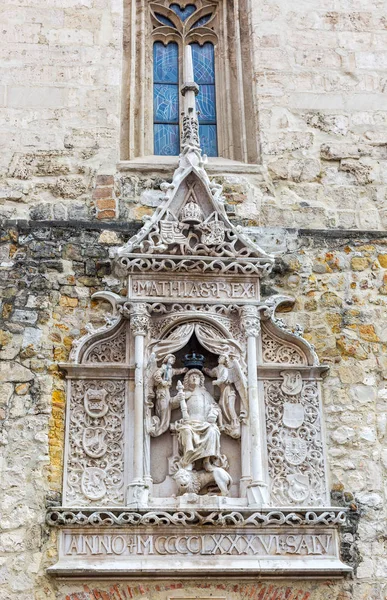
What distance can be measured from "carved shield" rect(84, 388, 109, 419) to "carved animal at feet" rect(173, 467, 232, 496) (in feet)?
2.47

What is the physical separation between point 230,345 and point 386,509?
5.54 ft

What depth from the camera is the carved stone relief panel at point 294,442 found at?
26.4 feet

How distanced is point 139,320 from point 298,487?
→ 173cm

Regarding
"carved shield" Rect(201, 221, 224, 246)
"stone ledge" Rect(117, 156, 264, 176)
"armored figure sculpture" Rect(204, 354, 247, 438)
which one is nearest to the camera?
"armored figure sculpture" Rect(204, 354, 247, 438)

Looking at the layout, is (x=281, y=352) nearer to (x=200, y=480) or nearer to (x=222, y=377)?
(x=222, y=377)

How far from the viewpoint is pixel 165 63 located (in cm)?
1013

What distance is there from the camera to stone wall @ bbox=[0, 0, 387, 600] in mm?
7809

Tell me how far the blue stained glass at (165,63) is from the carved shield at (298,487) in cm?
396

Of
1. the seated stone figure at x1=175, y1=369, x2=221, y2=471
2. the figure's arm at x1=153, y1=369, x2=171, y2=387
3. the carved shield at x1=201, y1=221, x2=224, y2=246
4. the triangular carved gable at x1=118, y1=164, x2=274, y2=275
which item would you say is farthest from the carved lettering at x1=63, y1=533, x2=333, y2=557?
the carved shield at x1=201, y1=221, x2=224, y2=246

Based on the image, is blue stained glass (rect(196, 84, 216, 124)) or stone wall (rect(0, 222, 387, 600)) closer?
stone wall (rect(0, 222, 387, 600))

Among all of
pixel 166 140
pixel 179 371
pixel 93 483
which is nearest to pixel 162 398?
pixel 179 371

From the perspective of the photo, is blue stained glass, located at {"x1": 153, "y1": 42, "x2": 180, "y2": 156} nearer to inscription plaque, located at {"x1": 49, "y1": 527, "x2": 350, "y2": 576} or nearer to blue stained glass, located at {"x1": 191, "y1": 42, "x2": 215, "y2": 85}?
blue stained glass, located at {"x1": 191, "y1": 42, "x2": 215, "y2": 85}

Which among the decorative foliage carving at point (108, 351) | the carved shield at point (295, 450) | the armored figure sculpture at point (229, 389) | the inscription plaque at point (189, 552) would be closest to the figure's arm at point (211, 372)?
the armored figure sculpture at point (229, 389)

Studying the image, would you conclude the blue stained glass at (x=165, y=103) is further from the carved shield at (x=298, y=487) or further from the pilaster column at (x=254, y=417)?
the carved shield at (x=298, y=487)
